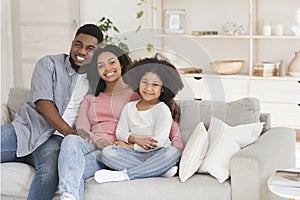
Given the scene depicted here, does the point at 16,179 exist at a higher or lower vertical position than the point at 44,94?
lower

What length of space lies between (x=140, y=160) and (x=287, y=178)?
75cm

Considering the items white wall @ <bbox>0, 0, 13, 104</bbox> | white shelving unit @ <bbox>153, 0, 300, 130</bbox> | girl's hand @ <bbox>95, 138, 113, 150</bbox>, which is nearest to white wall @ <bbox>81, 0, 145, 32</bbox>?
white shelving unit @ <bbox>153, 0, 300, 130</bbox>

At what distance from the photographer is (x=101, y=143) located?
3.13 metres

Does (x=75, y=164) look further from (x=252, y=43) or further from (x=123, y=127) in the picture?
(x=252, y=43)

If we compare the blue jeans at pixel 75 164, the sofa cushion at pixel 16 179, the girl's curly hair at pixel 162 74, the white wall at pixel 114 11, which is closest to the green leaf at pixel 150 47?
the girl's curly hair at pixel 162 74

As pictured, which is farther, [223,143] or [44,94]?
[44,94]

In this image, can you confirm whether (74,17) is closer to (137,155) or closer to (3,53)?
(3,53)

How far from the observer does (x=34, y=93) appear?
326cm

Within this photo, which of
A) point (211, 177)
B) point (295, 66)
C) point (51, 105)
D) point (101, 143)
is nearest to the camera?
point (211, 177)

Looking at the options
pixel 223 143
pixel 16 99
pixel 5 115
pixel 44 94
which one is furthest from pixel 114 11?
pixel 223 143

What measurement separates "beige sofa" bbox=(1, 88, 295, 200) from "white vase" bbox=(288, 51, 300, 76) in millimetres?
2219

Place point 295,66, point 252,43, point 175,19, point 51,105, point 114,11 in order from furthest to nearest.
A: point 175,19
point 114,11
point 252,43
point 295,66
point 51,105

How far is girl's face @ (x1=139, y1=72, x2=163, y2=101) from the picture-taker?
301 cm

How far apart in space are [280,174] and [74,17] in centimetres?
346
